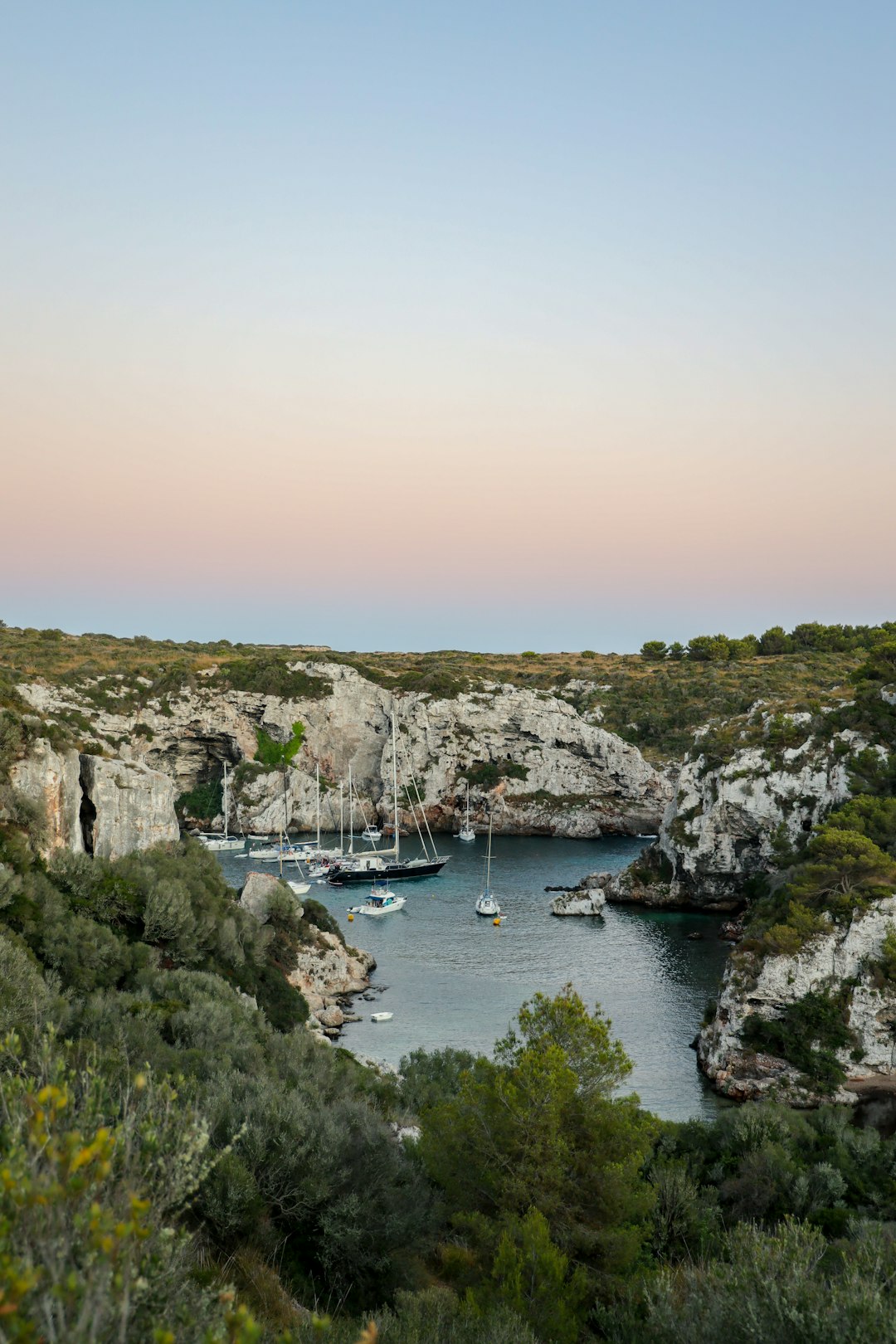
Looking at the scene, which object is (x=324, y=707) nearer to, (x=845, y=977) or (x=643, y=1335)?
(x=845, y=977)

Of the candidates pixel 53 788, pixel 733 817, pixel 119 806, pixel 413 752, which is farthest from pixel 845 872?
pixel 413 752

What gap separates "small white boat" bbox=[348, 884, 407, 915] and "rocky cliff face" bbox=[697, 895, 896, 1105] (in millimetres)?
24823

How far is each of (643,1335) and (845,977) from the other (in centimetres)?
2622

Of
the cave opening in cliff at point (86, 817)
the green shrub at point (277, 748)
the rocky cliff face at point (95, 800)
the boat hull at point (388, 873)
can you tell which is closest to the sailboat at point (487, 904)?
the boat hull at point (388, 873)

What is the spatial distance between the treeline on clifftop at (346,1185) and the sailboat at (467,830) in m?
54.8

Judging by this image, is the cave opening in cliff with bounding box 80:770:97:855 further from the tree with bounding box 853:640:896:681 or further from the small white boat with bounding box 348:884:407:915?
the tree with bounding box 853:640:896:681

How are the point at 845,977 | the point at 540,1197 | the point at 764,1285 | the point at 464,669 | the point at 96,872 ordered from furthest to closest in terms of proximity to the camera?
the point at 464,669, the point at 845,977, the point at 96,872, the point at 540,1197, the point at 764,1285

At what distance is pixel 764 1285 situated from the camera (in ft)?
23.5

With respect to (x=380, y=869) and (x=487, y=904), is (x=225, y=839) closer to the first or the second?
(x=380, y=869)

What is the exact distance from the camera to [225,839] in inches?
2899

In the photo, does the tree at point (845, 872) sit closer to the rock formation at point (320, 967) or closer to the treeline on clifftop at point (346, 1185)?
the treeline on clifftop at point (346, 1185)

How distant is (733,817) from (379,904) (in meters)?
23.5

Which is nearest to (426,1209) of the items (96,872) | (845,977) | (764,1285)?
(764,1285)

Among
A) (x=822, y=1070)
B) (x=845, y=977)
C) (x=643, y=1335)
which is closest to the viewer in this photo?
(x=643, y=1335)
